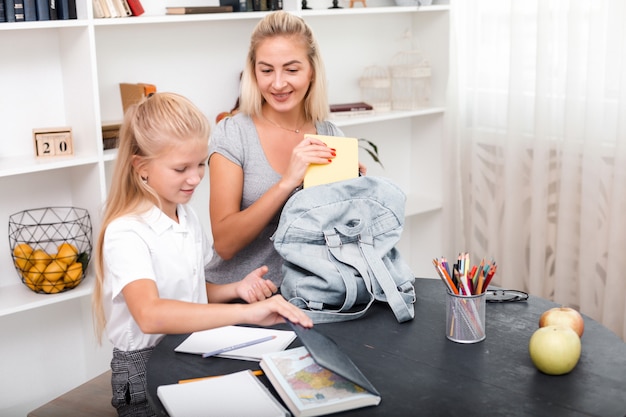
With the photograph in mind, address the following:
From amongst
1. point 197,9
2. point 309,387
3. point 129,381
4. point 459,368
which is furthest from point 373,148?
point 309,387

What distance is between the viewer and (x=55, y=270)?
98.2 inches

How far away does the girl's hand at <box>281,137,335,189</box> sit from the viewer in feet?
6.25

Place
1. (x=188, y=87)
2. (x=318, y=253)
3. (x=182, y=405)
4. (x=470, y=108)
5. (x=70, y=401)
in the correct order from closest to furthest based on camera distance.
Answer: (x=182, y=405)
(x=318, y=253)
(x=70, y=401)
(x=188, y=87)
(x=470, y=108)

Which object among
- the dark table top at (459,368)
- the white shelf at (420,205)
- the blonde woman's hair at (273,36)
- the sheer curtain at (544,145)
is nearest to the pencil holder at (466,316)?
the dark table top at (459,368)

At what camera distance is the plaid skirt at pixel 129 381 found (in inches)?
69.5

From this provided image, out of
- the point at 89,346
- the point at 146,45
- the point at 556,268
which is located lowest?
the point at 89,346

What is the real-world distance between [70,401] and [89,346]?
2.66 ft

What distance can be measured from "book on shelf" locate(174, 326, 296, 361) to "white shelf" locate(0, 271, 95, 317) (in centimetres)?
99

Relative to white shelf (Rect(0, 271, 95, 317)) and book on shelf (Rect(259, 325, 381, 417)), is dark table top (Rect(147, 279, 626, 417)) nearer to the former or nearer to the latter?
book on shelf (Rect(259, 325, 381, 417))

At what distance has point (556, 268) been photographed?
9.82ft

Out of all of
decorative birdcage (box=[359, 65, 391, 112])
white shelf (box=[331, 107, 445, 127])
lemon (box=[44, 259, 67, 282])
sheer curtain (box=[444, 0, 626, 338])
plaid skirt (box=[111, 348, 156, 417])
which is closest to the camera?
plaid skirt (box=[111, 348, 156, 417])

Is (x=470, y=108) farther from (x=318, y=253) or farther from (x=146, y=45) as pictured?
(x=318, y=253)

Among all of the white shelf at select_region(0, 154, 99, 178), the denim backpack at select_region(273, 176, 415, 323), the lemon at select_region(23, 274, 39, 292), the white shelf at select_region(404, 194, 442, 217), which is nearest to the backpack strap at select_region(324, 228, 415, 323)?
the denim backpack at select_region(273, 176, 415, 323)

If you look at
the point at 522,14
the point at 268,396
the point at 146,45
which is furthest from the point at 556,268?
the point at 268,396
